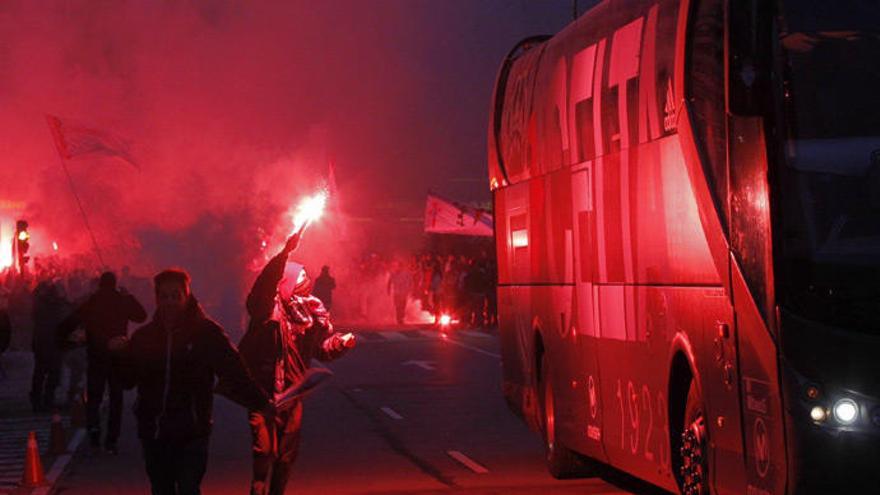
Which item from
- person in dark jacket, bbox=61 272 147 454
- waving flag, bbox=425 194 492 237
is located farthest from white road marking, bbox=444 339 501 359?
person in dark jacket, bbox=61 272 147 454

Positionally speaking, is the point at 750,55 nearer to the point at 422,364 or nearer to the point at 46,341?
the point at 46,341

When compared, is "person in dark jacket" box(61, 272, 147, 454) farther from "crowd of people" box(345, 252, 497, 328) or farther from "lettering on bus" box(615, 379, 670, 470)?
"crowd of people" box(345, 252, 497, 328)

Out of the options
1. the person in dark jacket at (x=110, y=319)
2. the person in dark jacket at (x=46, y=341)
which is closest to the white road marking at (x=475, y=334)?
the person in dark jacket at (x=46, y=341)

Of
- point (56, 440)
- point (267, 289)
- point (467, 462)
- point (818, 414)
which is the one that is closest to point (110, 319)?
point (56, 440)

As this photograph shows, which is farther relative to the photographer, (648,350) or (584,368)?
(584,368)

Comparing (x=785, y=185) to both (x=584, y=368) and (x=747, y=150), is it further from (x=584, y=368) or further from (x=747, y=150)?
(x=584, y=368)

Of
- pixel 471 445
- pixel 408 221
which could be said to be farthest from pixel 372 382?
pixel 408 221

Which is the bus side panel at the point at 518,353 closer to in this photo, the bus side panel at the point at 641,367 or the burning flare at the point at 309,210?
the burning flare at the point at 309,210

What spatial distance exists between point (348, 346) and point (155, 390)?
3.31 m

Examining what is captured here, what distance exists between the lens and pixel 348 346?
1428 centimetres

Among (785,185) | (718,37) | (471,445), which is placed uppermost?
(718,37)

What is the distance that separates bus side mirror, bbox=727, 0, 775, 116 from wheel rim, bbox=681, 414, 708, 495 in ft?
7.68

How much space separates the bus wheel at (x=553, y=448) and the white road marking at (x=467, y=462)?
104 cm

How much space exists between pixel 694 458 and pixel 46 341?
16371 mm
